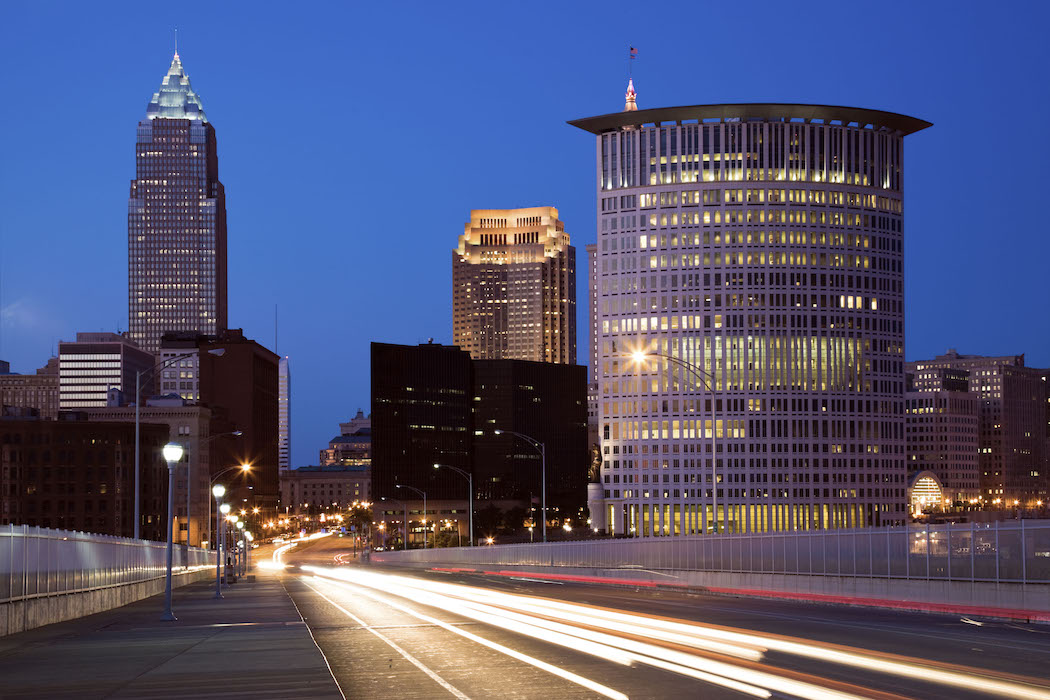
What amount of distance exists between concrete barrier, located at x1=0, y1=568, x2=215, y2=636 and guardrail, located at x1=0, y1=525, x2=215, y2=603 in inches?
6.7

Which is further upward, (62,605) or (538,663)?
(538,663)

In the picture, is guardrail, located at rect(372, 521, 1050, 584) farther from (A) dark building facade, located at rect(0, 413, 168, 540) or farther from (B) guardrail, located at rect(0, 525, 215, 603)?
(A) dark building facade, located at rect(0, 413, 168, 540)

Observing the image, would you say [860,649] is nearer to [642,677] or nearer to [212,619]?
[642,677]

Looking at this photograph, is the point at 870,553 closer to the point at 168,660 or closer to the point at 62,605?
the point at 62,605

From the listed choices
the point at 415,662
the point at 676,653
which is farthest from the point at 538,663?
the point at 676,653

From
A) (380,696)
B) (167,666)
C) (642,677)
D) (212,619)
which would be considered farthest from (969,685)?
(212,619)

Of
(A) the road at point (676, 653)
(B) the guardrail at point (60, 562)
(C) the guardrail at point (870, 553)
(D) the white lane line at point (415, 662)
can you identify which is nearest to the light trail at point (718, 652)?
(A) the road at point (676, 653)

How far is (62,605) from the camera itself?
36156 millimetres

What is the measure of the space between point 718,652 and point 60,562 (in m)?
20.3

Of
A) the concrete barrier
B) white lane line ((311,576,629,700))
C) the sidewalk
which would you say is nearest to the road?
white lane line ((311,576,629,700))

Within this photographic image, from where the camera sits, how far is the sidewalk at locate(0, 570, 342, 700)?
18.7 m

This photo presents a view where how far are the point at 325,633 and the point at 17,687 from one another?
424 inches

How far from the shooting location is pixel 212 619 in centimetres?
3638

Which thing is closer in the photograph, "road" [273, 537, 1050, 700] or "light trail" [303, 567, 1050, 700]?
"light trail" [303, 567, 1050, 700]
